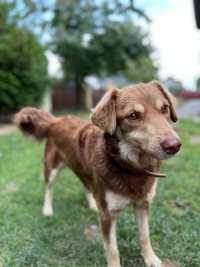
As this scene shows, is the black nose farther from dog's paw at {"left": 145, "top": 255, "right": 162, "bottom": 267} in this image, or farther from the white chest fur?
dog's paw at {"left": 145, "top": 255, "right": 162, "bottom": 267}

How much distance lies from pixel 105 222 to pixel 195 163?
386 centimetres

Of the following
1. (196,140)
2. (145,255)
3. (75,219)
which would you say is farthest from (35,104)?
(145,255)

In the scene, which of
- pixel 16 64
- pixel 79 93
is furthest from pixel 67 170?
pixel 79 93

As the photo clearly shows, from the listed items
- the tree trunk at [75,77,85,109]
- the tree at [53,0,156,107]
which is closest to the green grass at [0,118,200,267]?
the tree at [53,0,156,107]

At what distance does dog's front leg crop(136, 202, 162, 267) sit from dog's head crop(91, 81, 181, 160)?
83cm

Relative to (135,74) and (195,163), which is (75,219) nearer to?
(195,163)

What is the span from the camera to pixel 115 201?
3.18 meters

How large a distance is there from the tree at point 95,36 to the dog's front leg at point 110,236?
53.9 feet

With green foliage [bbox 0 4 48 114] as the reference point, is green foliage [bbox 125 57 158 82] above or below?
below

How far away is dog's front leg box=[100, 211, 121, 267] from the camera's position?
10.7 ft

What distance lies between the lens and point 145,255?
11.6 ft

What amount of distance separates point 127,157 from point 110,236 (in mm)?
728

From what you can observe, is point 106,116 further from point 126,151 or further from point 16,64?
point 16,64

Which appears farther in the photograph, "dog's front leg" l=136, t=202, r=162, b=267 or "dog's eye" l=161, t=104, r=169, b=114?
"dog's front leg" l=136, t=202, r=162, b=267
